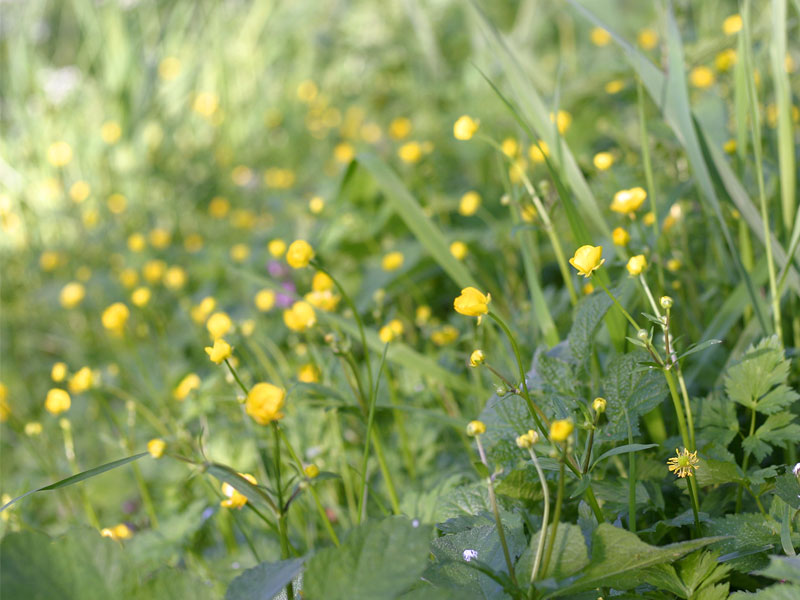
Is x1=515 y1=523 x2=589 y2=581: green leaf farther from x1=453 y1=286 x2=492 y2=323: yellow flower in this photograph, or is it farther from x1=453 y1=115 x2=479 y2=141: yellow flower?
x1=453 y1=115 x2=479 y2=141: yellow flower

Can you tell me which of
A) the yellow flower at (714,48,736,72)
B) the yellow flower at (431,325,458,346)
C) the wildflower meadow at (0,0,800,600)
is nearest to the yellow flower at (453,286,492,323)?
the wildflower meadow at (0,0,800,600)

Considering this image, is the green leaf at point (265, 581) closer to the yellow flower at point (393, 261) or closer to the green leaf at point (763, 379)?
the green leaf at point (763, 379)

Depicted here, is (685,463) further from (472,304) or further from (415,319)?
(415,319)

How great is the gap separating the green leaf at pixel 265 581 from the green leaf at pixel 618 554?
25cm

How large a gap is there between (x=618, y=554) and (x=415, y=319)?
1108mm

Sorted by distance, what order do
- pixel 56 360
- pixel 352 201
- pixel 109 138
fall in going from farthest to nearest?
pixel 109 138, pixel 56 360, pixel 352 201

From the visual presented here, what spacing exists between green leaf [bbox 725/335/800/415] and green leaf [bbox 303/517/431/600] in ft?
1.49

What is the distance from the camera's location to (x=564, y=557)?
695 mm

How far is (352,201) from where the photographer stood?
206 centimetres

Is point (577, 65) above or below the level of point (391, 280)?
above

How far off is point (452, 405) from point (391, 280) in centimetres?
50

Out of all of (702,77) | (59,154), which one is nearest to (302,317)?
(702,77)

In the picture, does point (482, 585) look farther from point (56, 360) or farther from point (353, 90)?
point (353, 90)

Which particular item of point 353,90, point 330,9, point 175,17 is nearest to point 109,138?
point 175,17
